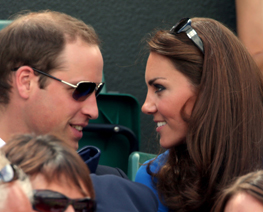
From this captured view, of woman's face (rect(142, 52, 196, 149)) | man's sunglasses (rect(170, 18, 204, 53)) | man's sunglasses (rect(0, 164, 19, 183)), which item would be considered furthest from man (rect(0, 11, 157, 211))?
man's sunglasses (rect(0, 164, 19, 183))

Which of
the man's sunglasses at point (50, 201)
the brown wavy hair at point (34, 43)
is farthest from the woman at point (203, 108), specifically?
the man's sunglasses at point (50, 201)

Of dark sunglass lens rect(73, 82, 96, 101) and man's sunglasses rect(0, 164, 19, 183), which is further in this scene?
dark sunglass lens rect(73, 82, 96, 101)

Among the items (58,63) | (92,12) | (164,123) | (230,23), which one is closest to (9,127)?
(58,63)

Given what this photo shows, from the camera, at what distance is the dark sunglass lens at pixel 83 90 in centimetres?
184

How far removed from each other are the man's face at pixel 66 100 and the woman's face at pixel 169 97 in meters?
0.29

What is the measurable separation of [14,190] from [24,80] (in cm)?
92

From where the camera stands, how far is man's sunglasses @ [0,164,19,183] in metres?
0.95

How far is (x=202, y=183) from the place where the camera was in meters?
1.86

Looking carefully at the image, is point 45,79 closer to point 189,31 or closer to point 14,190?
point 189,31

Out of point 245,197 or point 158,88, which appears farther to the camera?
point 158,88

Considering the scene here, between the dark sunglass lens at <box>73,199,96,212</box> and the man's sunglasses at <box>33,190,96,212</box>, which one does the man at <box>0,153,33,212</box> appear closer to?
the man's sunglasses at <box>33,190,96,212</box>

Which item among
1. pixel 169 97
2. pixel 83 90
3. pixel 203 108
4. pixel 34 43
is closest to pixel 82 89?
pixel 83 90

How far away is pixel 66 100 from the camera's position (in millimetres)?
1840

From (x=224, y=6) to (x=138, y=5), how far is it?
0.94 meters
